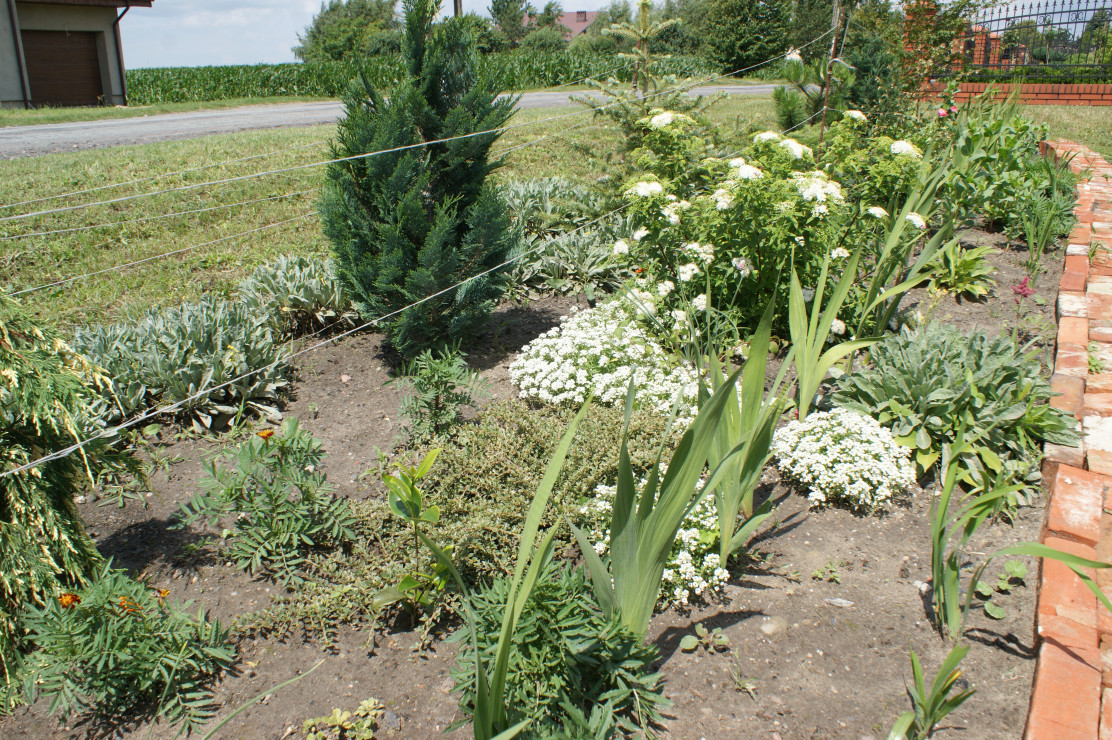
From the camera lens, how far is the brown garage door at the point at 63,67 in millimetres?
21547

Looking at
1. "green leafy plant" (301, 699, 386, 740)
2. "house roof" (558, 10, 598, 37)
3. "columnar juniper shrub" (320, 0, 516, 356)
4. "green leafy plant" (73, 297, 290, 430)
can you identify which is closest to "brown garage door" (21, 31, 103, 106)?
"green leafy plant" (73, 297, 290, 430)

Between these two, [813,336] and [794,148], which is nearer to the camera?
[813,336]

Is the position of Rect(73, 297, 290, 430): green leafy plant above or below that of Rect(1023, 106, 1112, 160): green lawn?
below

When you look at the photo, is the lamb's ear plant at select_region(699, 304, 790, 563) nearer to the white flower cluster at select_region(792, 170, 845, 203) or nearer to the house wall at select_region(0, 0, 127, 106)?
the white flower cluster at select_region(792, 170, 845, 203)

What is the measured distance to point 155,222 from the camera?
632 centimetres

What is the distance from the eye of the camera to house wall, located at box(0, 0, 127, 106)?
1981cm

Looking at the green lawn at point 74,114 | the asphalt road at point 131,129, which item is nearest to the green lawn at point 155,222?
the asphalt road at point 131,129

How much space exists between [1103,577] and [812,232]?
2214 mm

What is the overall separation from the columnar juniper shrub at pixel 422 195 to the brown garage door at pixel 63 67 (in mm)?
23432

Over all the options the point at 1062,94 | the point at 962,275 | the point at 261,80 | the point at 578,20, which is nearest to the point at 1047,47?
the point at 1062,94

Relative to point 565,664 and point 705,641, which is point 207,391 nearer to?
point 565,664

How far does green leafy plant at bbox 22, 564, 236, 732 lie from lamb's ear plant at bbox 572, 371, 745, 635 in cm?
124

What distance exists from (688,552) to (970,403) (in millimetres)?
1571

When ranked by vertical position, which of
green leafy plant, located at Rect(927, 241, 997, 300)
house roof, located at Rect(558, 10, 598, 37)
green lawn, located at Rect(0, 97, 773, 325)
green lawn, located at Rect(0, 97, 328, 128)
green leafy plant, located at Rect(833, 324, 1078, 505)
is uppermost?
house roof, located at Rect(558, 10, 598, 37)
